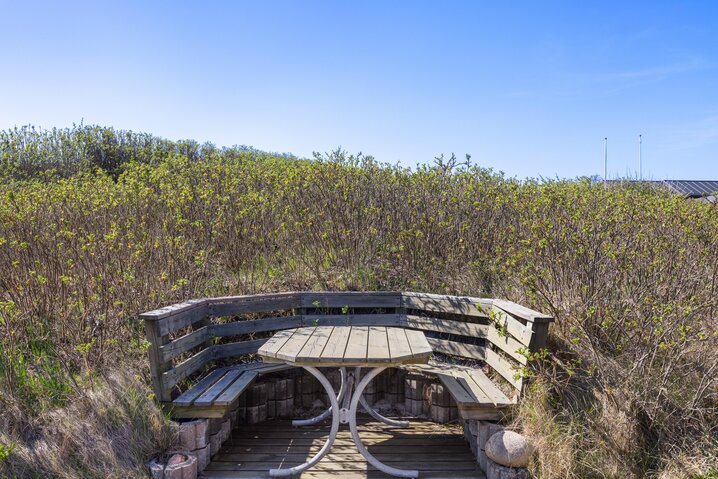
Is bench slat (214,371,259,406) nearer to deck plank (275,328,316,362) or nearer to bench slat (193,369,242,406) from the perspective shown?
bench slat (193,369,242,406)

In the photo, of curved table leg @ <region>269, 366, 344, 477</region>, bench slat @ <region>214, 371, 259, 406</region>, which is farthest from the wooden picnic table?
bench slat @ <region>214, 371, 259, 406</region>

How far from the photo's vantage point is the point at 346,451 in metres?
4.07

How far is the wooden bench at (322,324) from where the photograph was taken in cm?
372

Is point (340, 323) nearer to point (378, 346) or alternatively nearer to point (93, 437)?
point (378, 346)

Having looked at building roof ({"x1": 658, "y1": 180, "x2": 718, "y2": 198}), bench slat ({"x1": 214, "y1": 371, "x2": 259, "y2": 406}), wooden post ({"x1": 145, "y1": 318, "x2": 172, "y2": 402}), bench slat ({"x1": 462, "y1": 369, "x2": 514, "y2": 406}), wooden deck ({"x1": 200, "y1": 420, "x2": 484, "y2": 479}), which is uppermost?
building roof ({"x1": 658, "y1": 180, "x2": 718, "y2": 198})

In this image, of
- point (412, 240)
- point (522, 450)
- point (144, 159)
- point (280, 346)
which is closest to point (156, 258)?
point (280, 346)

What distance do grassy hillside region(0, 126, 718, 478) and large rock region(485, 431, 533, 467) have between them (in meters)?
0.15

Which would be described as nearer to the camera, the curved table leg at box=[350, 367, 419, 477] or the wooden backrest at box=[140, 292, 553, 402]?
the curved table leg at box=[350, 367, 419, 477]

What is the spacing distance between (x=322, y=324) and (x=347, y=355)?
1.60 meters

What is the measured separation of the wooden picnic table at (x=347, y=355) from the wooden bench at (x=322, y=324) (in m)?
0.50

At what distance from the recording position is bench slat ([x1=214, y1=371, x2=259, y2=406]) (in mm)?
3680

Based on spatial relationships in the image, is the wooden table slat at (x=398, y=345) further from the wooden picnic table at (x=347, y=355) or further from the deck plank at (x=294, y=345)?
the deck plank at (x=294, y=345)

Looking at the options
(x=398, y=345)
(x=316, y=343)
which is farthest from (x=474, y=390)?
(x=316, y=343)

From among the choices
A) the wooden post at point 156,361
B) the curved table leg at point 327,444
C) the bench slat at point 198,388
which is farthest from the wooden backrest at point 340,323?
the curved table leg at point 327,444
